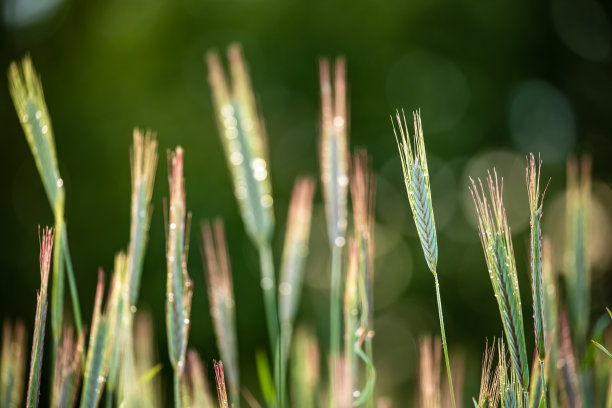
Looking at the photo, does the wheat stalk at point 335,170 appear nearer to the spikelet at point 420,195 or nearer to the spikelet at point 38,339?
the spikelet at point 420,195

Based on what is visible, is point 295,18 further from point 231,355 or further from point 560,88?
point 231,355

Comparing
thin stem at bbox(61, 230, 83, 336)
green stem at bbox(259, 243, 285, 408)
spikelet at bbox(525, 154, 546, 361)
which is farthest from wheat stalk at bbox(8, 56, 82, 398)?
spikelet at bbox(525, 154, 546, 361)

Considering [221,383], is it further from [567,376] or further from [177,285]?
[567,376]

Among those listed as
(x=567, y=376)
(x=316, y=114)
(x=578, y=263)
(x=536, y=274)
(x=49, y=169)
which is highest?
(x=316, y=114)

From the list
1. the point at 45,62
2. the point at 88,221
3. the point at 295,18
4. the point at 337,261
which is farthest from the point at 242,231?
the point at 337,261

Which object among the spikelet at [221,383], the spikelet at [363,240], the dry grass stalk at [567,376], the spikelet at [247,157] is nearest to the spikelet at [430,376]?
the spikelet at [363,240]

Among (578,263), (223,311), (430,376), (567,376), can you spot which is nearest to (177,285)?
(223,311)
